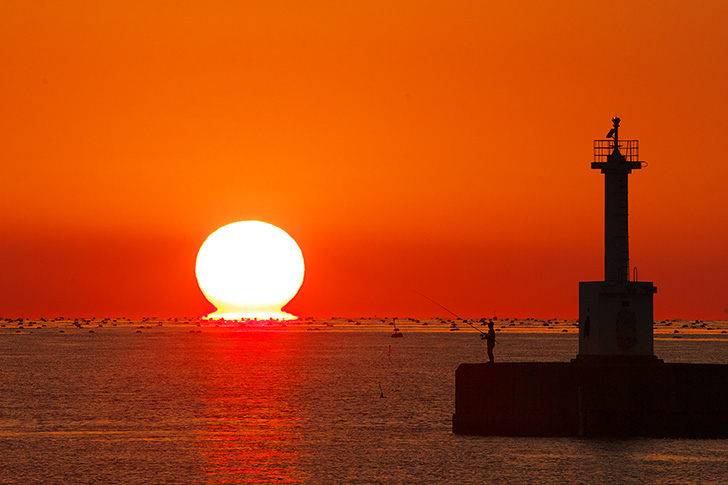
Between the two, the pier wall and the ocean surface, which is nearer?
the ocean surface

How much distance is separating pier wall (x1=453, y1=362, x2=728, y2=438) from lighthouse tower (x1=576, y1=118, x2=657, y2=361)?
148cm

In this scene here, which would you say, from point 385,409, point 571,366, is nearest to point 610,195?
point 571,366

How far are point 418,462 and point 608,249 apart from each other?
13.8 m

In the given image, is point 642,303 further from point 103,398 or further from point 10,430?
point 103,398

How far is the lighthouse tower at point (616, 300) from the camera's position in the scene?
148 feet

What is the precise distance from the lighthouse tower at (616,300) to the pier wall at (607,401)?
1.48m

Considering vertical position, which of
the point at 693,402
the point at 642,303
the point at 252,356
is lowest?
the point at 693,402

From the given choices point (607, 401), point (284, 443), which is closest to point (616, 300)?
point (607, 401)

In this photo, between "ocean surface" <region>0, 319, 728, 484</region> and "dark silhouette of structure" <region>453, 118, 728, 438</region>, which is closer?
"ocean surface" <region>0, 319, 728, 484</region>

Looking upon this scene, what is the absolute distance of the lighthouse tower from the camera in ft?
148

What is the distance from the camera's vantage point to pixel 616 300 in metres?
45.2

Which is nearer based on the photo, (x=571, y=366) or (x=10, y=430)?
(x=571, y=366)

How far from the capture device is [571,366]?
43844mm

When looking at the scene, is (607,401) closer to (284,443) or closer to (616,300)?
A: (616,300)
